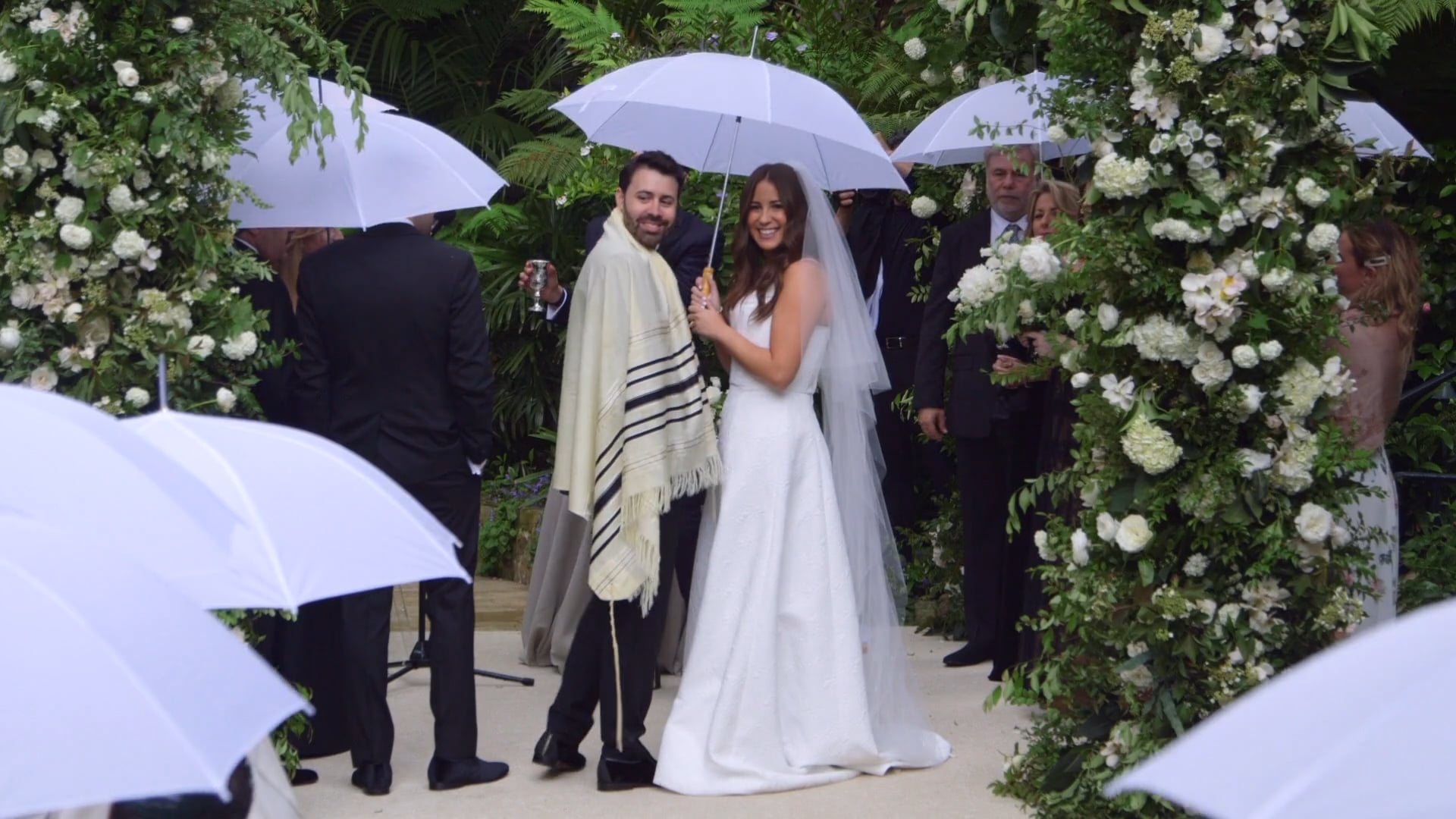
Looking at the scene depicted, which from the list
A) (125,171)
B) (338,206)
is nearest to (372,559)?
(125,171)

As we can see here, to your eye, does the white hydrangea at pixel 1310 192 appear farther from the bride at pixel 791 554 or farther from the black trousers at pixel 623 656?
the black trousers at pixel 623 656

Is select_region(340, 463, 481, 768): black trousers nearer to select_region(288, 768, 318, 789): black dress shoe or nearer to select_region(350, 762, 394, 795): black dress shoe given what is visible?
select_region(350, 762, 394, 795): black dress shoe

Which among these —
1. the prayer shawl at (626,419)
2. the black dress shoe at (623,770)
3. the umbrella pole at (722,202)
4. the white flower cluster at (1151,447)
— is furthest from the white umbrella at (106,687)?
the umbrella pole at (722,202)

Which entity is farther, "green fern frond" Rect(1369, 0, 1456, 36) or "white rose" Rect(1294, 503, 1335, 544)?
"green fern frond" Rect(1369, 0, 1456, 36)

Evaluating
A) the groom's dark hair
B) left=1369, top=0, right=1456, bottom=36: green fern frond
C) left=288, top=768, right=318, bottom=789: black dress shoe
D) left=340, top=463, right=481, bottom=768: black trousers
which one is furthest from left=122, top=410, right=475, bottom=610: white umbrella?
left=1369, top=0, right=1456, bottom=36: green fern frond

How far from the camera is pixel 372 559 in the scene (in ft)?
8.20

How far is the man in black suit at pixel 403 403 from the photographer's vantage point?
5.27 m

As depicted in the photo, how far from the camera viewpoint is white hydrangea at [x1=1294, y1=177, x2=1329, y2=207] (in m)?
4.25

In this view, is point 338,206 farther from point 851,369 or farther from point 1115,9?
point 1115,9

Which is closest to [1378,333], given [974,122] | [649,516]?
[974,122]

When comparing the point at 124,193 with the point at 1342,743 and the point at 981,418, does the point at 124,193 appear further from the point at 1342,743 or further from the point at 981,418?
the point at 1342,743

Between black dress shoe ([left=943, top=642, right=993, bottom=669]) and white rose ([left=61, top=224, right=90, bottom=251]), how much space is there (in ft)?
13.1

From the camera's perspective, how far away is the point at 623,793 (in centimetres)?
528

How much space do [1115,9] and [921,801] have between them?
94.4 inches
